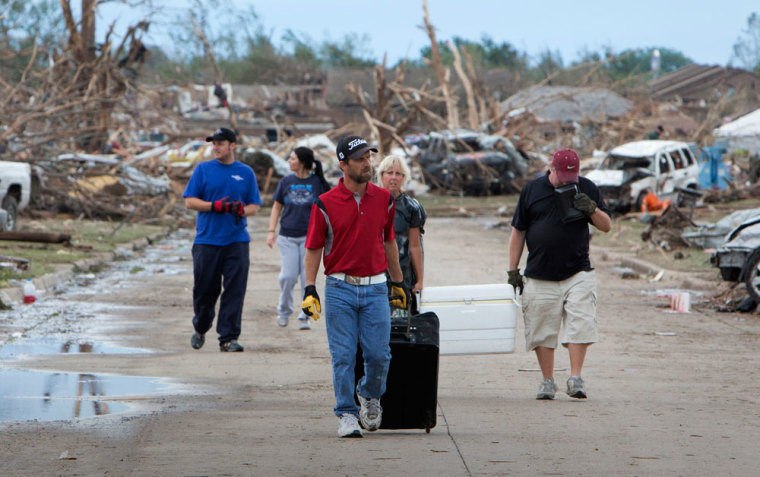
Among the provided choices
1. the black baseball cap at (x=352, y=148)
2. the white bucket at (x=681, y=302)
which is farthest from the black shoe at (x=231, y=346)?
the white bucket at (x=681, y=302)

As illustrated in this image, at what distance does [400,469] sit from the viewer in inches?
210

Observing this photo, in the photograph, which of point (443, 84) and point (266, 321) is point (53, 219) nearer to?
point (266, 321)

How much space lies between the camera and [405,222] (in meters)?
7.94

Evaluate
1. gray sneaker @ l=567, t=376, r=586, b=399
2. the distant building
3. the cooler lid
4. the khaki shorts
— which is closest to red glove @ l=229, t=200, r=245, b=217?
the cooler lid

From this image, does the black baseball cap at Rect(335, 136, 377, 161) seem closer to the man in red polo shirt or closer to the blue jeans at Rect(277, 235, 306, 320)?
the man in red polo shirt

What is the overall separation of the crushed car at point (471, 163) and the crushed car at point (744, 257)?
26156 mm

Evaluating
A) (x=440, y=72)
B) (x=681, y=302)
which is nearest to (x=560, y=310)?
(x=681, y=302)

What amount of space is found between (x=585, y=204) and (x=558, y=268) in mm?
514

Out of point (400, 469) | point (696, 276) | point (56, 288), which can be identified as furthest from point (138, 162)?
point (400, 469)

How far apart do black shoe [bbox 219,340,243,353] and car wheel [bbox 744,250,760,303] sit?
6.37 meters

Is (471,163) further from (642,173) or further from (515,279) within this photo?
(515,279)

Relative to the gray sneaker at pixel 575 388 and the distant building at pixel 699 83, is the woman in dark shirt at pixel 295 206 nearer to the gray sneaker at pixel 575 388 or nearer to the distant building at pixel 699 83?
the gray sneaker at pixel 575 388

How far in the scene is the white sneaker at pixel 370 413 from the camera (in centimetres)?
629

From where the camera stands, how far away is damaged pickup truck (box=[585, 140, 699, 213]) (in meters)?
30.9
